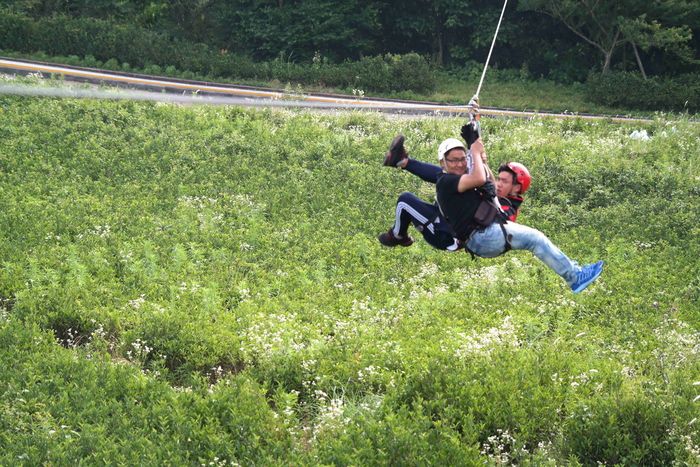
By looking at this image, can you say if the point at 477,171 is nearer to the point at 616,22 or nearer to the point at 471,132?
the point at 471,132

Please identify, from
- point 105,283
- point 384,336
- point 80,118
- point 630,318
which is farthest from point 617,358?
point 80,118

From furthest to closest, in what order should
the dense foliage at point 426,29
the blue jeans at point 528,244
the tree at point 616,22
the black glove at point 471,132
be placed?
1. the dense foliage at point 426,29
2. the tree at point 616,22
3. the blue jeans at point 528,244
4. the black glove at point 471,132

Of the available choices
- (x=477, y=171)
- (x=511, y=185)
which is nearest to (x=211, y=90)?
(x=511, y=185)

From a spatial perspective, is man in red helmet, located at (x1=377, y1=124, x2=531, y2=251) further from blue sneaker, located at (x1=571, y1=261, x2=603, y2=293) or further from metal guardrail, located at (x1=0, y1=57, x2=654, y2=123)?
metal guardrail, located at (x1=0, y1=57, x2=654, y2=123)

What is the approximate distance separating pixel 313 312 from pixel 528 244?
4985 millimetres

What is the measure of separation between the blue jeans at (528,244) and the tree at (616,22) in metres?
33.0

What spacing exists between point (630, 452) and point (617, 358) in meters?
2.45

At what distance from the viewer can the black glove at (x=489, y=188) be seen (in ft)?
26.1

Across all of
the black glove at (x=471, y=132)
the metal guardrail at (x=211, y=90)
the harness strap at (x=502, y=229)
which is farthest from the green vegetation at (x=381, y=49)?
the black glove at (x=471, y=132)

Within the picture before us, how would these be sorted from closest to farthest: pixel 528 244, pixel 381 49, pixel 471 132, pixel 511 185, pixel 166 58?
pixel 471 132 < pixel 528 244 < pixel 511 185 < pixel 166 58 < pixel 381 49

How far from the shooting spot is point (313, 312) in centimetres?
1188

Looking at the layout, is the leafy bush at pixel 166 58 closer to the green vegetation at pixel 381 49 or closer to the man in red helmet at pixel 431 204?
the green vegetation at pixel 381 49

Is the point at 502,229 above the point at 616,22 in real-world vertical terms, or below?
below

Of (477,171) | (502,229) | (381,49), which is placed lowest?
(502,229)
